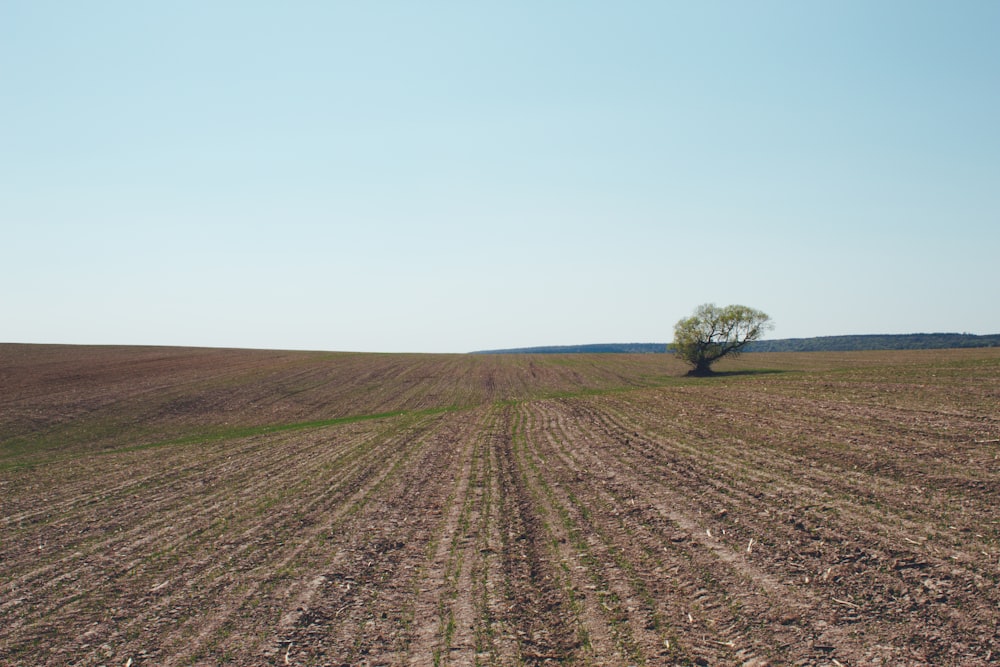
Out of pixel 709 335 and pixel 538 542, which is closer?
pixel 538 542

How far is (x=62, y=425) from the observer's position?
107 ft

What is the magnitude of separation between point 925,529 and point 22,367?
67561 millimetres

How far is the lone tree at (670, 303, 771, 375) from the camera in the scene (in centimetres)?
5909

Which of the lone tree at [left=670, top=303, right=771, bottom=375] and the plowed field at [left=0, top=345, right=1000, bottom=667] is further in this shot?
the lone tree at [left=670, top=303, right=771, bottom=375]

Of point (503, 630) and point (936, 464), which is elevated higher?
point (936, 464)

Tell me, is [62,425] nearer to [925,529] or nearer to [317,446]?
[317,446]

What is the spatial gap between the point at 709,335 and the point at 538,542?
5313 centimetres

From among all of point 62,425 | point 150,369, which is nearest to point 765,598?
point 62,425

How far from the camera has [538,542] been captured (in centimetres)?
1126

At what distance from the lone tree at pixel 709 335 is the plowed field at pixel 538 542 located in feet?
103

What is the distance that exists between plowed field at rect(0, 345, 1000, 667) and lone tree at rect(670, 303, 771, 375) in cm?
3128

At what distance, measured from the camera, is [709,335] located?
59.9 metres

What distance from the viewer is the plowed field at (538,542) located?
7.55 meters

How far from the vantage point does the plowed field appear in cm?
755
